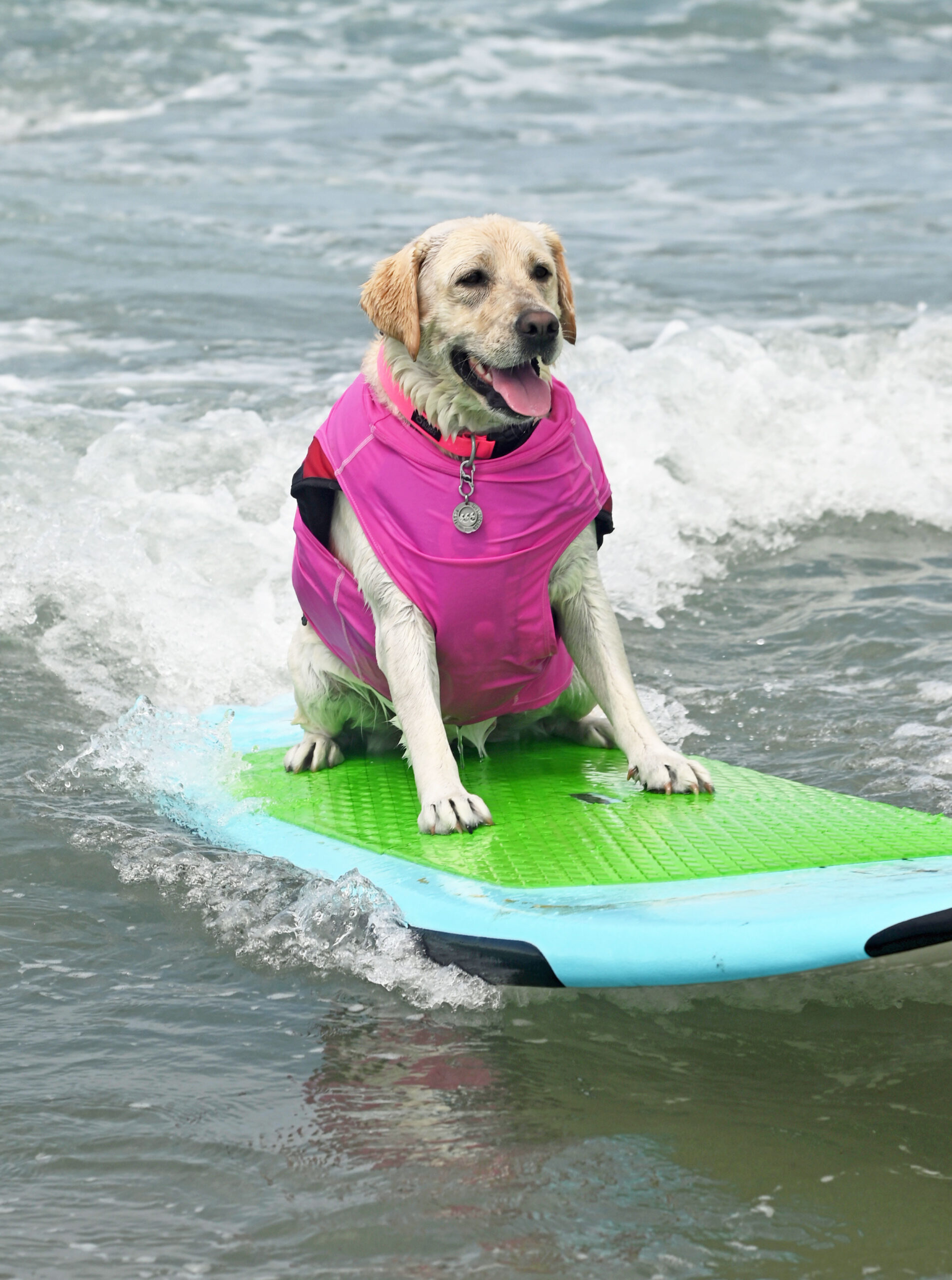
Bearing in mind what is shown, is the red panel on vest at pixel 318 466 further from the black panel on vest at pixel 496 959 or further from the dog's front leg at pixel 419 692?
the black panel on vest at pixel 496 959

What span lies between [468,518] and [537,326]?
0.51 metres

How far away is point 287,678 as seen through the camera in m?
6.07

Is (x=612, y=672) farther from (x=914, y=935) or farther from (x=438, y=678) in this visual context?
(x=914, y=935)

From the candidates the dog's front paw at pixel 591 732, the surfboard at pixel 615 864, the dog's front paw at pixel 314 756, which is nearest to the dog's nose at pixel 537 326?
the surfboard at pixel 615 864

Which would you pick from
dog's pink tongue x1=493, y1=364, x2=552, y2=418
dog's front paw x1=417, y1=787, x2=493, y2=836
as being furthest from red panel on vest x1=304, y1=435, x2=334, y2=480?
dog's front paw x1=417, y1=787, x2=493, y2=836

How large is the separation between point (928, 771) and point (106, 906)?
103 inches

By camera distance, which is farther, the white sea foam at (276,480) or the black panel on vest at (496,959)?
the white sea foam at (276,480)

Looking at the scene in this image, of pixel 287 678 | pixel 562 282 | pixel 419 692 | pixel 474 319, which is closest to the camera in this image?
pixel 474 319

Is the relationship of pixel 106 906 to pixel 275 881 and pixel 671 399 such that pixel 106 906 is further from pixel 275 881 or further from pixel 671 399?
pixel 671 399

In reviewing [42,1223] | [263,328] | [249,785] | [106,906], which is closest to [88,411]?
[263,328]

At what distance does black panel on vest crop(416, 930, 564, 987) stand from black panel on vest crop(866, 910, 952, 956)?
72 centimetres

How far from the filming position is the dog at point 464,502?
3.72 metres

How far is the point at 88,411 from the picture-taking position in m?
8.45

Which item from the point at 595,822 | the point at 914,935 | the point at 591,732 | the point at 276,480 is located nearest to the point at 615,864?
the point at 595,822
